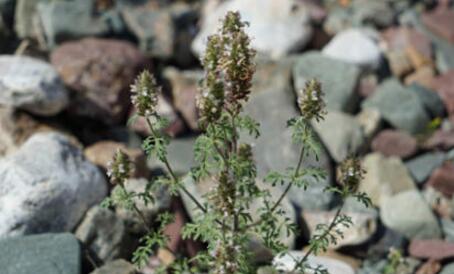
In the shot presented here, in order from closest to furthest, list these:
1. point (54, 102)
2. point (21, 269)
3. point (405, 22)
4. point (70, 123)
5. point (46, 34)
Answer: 1. point (21, 269)
2. point (54, 102)
3. point (70, 123)
4. point (46, 34)
5. point (405, 22)

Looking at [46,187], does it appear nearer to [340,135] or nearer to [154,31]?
[340,135]

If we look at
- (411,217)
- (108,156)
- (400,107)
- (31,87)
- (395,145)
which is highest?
(400,107)

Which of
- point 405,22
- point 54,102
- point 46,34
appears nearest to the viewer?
point 54,102

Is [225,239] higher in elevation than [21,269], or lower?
higher

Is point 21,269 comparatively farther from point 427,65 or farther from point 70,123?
point 427,65

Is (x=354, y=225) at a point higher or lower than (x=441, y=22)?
lower

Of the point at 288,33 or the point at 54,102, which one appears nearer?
the point at 54,102

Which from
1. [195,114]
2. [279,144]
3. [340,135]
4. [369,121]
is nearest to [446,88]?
[369,121]

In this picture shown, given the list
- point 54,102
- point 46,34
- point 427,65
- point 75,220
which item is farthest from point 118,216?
point 427,65

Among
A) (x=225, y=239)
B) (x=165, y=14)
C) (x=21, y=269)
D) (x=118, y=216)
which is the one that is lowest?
(x=21, y=269)
